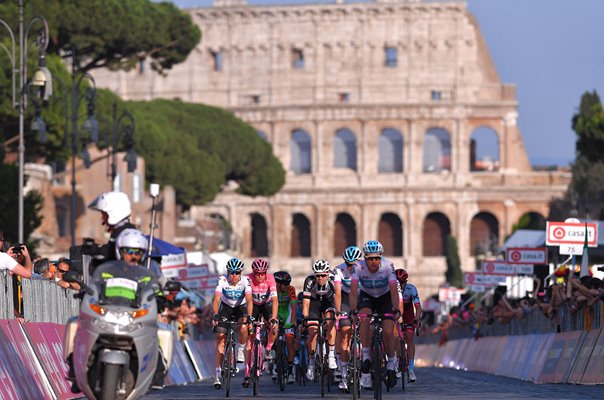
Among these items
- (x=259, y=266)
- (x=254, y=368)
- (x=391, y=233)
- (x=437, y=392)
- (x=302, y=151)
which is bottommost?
(x=391, y=233)

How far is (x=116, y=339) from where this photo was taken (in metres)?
14.0

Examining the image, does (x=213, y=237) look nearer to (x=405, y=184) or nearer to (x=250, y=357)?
(x=405, y=184)

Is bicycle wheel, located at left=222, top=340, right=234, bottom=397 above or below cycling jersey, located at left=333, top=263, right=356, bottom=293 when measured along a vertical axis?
below

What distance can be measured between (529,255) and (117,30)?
28.8 metres

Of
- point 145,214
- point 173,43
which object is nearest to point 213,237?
point 145,214

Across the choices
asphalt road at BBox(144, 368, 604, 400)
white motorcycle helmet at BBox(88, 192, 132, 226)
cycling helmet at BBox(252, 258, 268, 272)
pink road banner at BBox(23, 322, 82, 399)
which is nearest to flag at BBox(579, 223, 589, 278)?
asphalt road at BBox(144, 368, 604, 400)

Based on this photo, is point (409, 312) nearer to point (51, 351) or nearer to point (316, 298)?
point (316, 298)

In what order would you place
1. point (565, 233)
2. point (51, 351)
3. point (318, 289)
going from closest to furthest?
point (51, 351), point (318, 289), point (565, 233)

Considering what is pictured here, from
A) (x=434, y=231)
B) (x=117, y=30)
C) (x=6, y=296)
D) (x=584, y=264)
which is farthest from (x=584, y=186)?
(x=6, y=296)

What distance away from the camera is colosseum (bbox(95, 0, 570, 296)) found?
131 m

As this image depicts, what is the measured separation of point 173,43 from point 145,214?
8961mm

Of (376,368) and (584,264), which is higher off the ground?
(584,264)

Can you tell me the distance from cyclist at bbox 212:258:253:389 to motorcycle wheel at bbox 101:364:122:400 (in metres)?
7.80

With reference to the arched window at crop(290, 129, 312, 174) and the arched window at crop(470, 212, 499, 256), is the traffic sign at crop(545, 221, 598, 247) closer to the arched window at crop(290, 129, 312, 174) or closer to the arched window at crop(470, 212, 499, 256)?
the arched window at crop(470, 212, 499, 256)
